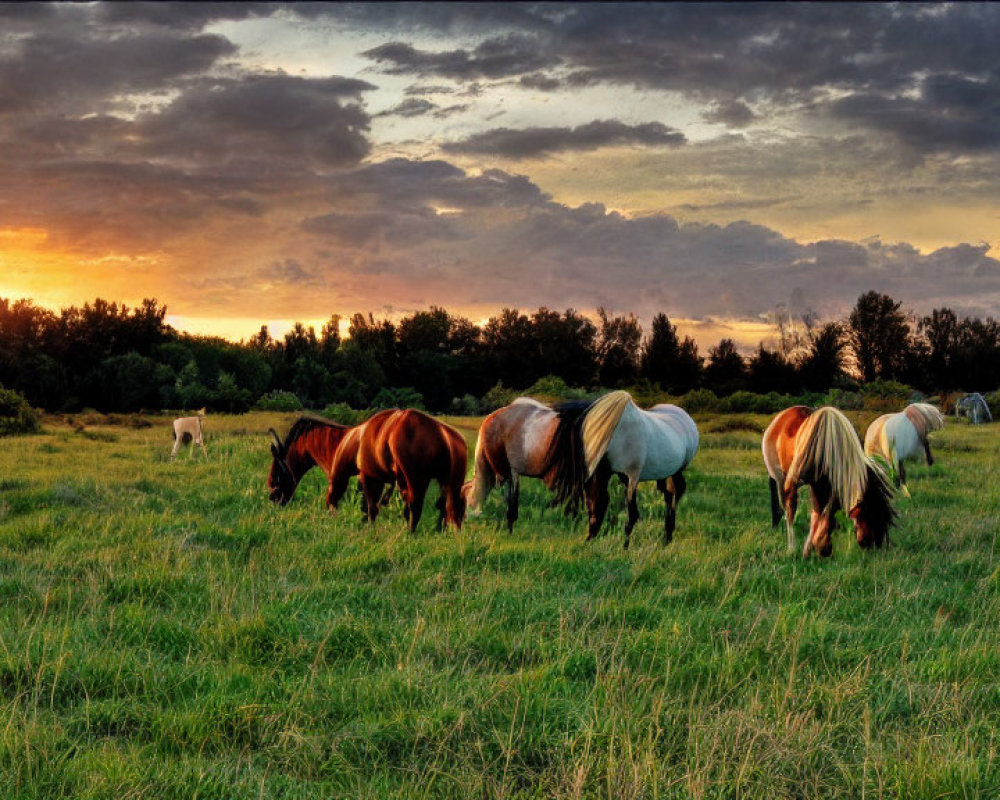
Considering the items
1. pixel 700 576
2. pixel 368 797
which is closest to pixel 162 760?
pixel 368 797

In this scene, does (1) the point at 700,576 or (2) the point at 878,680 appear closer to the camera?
(2) the point at 878,680

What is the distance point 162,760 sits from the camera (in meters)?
4.15

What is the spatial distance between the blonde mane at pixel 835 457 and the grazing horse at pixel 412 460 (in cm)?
418

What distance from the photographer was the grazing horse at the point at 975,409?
39.5m

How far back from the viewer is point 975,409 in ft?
131

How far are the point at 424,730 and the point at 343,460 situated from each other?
711cm

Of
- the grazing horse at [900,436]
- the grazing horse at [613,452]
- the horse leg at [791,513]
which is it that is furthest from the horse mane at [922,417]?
the grazing horse at [613,452]

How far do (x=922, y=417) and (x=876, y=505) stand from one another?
8.00 m

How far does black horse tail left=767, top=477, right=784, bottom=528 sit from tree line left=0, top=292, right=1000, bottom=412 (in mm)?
40192

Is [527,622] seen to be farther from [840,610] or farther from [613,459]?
[613,459]

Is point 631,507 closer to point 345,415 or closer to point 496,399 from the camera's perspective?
point 345,415

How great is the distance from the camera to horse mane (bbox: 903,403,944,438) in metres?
15.9

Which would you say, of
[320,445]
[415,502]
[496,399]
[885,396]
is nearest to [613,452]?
[415,502]

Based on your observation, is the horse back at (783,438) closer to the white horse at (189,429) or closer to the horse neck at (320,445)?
the horse neck at (320,445)
